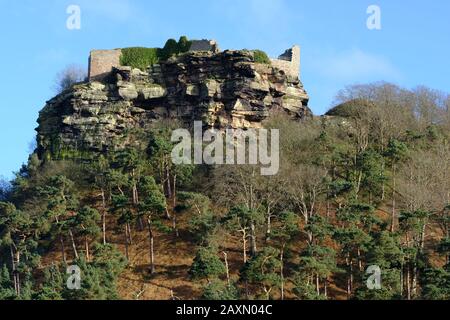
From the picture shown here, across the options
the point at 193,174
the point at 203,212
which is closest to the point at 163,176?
the point at 193,174

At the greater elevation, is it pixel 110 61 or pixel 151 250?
pixel 110 61

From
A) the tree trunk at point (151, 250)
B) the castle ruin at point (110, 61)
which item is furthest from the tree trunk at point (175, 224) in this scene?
the castle ruin at point (110, 61)

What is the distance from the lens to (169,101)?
77.7m

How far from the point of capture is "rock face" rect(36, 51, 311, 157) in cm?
7531

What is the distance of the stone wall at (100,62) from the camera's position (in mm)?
80000

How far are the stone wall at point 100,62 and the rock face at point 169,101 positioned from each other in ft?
3.95

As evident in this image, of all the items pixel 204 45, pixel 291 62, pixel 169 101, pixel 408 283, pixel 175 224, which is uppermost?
pixel 204 45

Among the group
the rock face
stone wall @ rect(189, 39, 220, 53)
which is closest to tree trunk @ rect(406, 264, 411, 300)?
the rock face

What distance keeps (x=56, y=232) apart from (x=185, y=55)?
24.0 metres

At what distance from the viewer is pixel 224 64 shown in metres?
76.8

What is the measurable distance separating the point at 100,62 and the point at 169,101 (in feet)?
23.9

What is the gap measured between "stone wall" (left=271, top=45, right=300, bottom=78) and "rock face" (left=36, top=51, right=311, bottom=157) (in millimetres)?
1425

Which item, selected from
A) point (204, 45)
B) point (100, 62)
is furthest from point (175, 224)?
point (100, 62)

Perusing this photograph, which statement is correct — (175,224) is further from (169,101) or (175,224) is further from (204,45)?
(204,45)
